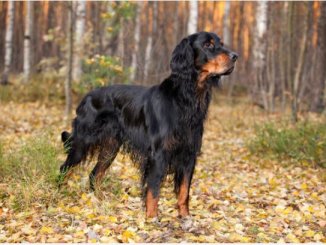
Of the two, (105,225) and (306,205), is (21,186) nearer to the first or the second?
(105,225)

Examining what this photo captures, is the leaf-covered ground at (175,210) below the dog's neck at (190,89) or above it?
below

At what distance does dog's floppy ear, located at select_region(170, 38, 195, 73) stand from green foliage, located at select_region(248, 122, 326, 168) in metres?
2.95

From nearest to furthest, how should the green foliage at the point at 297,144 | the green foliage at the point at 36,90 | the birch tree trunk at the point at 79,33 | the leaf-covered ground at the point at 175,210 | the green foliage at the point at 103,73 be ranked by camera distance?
the leaf-covered ground at the point at 175,210, the green foliage at the point at 297,144, the green foliage at the point at 103,73, the green foliage at the point at 36,90, the birch tree trunk at the point at 79,33

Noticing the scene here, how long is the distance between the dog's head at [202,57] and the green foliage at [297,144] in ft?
9.24

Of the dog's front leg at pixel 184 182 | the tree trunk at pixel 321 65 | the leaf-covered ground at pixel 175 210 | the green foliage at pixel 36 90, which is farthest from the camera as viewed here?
the tree trunk at pixel 321 65

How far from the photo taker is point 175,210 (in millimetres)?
4559

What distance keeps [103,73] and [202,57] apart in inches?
223

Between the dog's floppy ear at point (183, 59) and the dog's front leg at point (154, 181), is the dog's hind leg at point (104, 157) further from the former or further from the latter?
the dog's floppy ear at point (183, 59)

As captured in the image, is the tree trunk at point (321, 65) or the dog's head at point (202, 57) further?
the tree trunk at point (321, 65)

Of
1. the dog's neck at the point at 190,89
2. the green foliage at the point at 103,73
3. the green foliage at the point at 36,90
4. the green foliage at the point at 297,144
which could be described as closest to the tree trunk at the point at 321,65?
the green foliage at the point at 103,73

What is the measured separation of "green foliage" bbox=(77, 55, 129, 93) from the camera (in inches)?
344

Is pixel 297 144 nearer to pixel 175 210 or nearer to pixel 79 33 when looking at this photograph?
pixel 175 210

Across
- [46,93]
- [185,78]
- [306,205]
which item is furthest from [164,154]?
[46,93]

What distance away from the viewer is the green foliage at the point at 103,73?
28.7 feet
